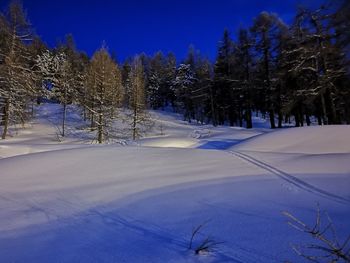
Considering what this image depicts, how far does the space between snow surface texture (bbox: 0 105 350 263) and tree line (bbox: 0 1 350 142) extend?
21.9ft

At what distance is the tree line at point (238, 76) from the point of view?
2423cm

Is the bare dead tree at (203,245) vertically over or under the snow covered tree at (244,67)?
under

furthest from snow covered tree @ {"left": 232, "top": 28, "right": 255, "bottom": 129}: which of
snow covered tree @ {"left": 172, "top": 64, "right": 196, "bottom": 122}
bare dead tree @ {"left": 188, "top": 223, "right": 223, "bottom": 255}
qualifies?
bare dead tree @ {"left": 188, "top": 223, "right": 223, "bottom": 255}

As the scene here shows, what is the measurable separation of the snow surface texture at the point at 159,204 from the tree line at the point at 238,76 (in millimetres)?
6662

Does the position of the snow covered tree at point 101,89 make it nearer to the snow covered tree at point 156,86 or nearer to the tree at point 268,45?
the tree at point 268,45

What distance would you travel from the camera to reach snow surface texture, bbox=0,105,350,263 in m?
4.18

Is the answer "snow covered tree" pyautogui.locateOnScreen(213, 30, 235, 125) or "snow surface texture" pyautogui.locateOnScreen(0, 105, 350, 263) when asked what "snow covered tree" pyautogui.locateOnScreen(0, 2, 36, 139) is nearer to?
"snow surface texture" pyautogui.locateOnScreen(0, 105, 350, 263)

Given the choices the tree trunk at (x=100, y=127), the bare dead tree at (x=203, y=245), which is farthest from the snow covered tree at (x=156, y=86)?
the bare dead tree at (x=203, y=245)

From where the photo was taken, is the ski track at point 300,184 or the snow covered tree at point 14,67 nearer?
the ski track at point 300,184

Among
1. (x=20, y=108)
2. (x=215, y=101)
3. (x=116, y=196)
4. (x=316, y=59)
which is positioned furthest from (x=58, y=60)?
(x=116, y=196)

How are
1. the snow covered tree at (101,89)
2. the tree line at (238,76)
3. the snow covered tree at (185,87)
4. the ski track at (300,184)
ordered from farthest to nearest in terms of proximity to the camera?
the snow covered tree at (185,87), the snow covered tree at (101,89), the tree line at (238,76), the ski track at (300,184)

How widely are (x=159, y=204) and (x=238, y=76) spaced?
3651cm

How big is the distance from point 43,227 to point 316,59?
23.7 m

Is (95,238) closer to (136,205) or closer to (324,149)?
(136,205)
